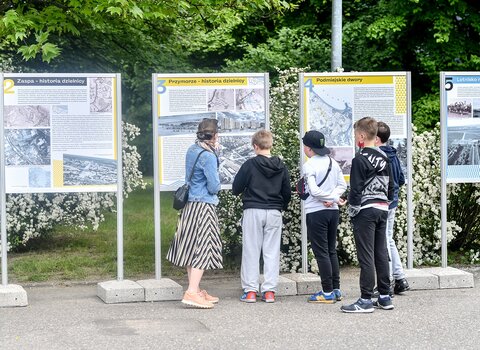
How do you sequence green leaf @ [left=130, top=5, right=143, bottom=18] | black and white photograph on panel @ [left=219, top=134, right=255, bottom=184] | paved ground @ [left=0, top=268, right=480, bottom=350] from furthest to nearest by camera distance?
green leaf @ [left=130, top=5, right=143, bottom=18] < black and white photograph on panel @ [left=219, top=134, right=255, bottom=184] < paved ground @ [left=0, top=268, right=480, bottom=350]

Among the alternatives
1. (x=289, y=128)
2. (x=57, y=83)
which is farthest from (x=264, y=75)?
(x=57, y=83)

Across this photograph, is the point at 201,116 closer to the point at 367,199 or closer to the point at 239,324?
the point at 367,199

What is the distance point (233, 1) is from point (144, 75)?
4.57 m

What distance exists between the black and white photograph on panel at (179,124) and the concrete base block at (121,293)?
5.06ft

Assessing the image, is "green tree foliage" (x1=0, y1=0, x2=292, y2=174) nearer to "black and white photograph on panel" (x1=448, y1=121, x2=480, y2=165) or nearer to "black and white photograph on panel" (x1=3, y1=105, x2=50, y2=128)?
"black and white photograph on panel" (x1=3, y1=105, x2=50, y2=128)

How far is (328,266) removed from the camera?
30.8ft

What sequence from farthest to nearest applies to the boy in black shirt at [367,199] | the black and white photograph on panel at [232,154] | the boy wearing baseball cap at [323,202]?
the black and white photograph on panel at [232,154] < the boy wearing baseball cap at [323,202] < the boy in black shirt at [367,199]

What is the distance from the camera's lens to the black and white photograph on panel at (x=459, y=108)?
10633 mm

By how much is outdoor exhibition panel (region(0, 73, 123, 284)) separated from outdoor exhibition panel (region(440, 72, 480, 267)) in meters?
3.49

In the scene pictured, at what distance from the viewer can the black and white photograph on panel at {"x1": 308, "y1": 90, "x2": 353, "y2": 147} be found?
1030 cm

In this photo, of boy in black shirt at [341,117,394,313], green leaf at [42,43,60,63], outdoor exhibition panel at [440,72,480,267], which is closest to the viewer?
boy in black shirt at [341,117,394,313]

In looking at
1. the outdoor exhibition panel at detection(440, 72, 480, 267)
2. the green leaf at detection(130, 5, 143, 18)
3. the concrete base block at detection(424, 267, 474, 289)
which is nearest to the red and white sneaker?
the concrete base block at detection(424, 267, 474, 289)

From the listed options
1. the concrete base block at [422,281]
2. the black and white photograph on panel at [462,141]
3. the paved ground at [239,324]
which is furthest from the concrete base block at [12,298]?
the black and white photograph on panel at [462,141]

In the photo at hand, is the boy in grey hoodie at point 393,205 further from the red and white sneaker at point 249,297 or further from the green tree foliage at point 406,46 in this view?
the green tree foliage at point 406,46
